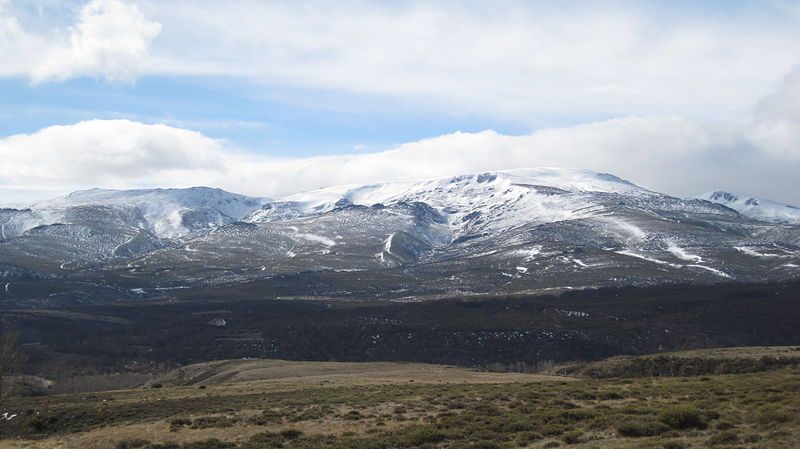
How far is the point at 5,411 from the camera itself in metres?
54.8

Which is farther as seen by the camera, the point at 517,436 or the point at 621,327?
the point at 621,327

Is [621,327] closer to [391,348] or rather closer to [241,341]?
[391,348]

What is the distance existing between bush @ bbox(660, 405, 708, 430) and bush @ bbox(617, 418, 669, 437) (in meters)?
0.43

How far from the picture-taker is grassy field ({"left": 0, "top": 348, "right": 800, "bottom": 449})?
2952 centimetres

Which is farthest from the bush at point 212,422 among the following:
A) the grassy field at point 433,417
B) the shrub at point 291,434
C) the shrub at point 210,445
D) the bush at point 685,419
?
the bush at point 685,419

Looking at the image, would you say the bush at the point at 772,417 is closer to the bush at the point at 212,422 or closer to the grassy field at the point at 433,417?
the grassy field at the point at 433,417

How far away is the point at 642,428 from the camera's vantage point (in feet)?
96.5

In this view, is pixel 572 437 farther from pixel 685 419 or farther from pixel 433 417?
pixel 433 417

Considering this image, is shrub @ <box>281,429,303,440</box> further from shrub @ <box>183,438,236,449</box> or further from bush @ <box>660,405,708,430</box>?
bush @ <box>660,405,708,430</box>

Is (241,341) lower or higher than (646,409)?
lower

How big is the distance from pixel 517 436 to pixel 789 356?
5100cm

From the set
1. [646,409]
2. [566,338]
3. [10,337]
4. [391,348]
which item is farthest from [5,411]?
[566,338]

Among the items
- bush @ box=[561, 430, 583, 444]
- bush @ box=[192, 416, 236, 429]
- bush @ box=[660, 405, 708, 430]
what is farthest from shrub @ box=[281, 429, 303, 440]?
bush @ box=[660, 405, 708, 430]

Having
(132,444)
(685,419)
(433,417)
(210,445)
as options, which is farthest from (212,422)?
(685,419)
